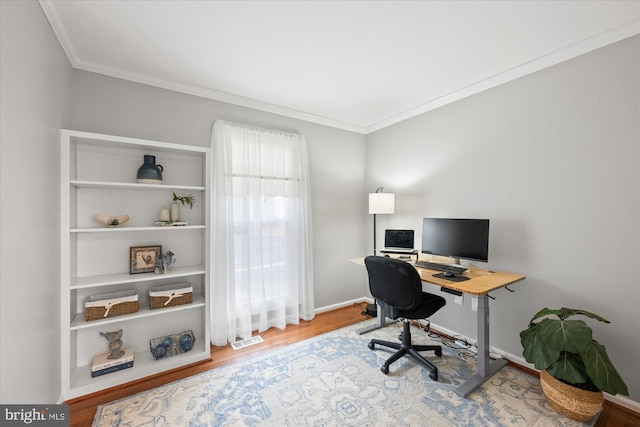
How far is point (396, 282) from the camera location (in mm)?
2092

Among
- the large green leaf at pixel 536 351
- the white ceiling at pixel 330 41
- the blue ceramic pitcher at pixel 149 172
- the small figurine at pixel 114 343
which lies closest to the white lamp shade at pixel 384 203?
the white ceiling at pixel 330 41

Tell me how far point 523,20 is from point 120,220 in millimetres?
3328

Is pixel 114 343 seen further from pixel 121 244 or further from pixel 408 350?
pixel 408 350

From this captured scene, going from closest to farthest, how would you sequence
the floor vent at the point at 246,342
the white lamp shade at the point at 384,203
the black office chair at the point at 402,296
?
the black office chair at the point at 402,296 < the floor vent at the point at 246,342 < the white lamp shade at the point at 384,203

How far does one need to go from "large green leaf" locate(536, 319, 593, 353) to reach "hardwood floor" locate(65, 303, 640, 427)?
0.59 meters

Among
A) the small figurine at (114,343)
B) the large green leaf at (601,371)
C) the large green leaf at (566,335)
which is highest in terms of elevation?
the large green leaf at (566,335)

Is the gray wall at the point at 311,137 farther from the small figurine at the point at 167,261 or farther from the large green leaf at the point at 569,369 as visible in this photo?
the large green leaf at the point at 569,369

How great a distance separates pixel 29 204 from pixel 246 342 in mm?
2090

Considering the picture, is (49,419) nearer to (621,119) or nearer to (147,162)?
(147,162)

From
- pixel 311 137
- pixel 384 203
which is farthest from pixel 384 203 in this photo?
pixel 311 137

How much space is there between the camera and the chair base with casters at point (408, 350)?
2.16m

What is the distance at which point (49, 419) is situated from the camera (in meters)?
1.46

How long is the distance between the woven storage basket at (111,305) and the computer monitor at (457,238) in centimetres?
273

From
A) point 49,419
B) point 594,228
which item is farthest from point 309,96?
point 49,419
